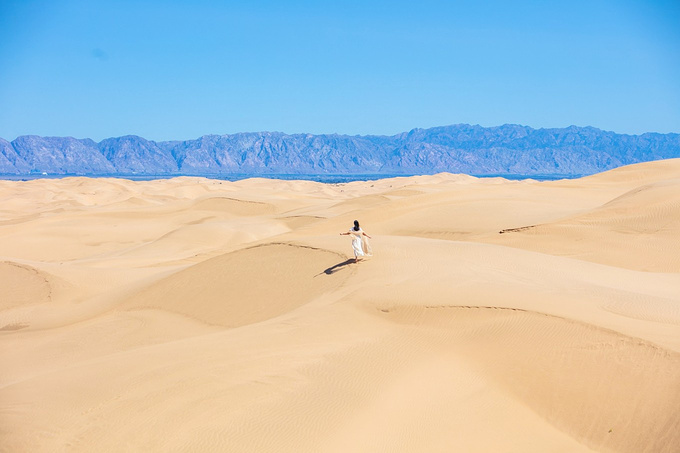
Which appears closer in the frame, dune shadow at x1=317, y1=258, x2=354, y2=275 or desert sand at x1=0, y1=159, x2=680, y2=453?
desert sand at x1=0, y1=159, x2=680, y2=453

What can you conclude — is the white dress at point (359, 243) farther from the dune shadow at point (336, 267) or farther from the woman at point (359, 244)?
the dune shadow at point (336, 267)

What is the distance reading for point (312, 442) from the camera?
625 centimetres

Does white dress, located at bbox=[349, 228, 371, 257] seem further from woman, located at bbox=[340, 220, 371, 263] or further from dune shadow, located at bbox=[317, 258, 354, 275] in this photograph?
dune shadow, located at bbox=[317, 258, 354, 275]

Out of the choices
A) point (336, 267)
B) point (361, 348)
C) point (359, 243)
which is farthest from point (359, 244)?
point (361, 348)

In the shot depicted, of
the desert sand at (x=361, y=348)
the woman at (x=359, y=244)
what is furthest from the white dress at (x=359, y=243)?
the desert sand at (x=361, y=348)

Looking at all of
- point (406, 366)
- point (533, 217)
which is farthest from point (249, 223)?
point (406, 366)

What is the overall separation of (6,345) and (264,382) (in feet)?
26.6

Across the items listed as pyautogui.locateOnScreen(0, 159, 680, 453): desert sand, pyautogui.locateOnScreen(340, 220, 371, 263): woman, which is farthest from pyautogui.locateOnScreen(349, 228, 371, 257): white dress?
pyautogui.locateOnScreen(0, 159, 680, 453): desert sand

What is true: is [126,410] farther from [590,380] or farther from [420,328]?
[590,380]

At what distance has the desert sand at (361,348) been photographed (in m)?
6.68

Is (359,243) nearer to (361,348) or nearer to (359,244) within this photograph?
(359,244)

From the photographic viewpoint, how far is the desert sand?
6680mm

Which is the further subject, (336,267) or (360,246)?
(336,267)

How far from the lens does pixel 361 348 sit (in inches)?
345
